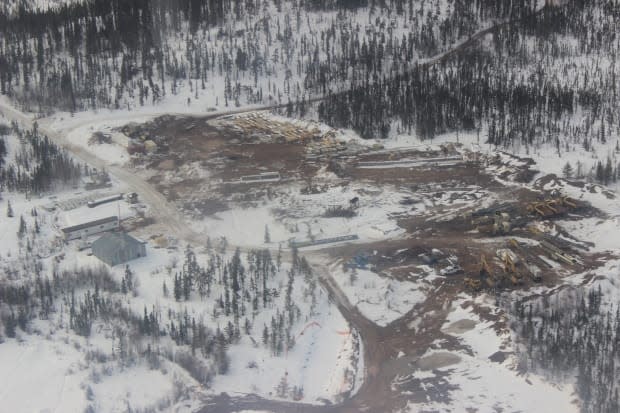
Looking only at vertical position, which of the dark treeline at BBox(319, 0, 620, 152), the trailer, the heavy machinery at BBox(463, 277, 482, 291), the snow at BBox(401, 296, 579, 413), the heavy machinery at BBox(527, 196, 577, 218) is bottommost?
the snow at BBox(401, 296, 579, 413)

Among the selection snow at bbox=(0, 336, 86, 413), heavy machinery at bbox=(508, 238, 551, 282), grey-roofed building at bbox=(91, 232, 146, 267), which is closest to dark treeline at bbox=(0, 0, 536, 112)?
grey-roofed building at bbox=(91, 232, 146, 267)

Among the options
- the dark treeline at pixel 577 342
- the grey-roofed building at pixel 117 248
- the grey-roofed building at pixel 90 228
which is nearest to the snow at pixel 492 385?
the dark treeline at pixel 577 342

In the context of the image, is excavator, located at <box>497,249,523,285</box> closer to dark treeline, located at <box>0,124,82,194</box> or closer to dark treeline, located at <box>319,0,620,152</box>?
dark treeline, located at <box>319,0,620,152</box>

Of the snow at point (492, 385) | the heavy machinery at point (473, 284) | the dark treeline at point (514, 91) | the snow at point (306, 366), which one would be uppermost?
the dark treeline at point (514, 91)

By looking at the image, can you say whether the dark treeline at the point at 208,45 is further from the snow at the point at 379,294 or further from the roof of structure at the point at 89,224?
the snow at the point at 379,294

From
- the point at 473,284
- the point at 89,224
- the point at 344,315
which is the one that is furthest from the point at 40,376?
the point at 473,284

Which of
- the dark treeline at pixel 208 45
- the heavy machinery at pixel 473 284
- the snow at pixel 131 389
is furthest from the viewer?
the dark treeline at pixel 208 45

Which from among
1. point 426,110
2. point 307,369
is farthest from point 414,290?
point 426,110
